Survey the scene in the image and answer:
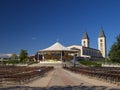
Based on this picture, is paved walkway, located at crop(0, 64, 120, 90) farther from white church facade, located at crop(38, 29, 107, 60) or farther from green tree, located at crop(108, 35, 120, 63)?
white church facade, located at crop(38, 29, 107, 60)

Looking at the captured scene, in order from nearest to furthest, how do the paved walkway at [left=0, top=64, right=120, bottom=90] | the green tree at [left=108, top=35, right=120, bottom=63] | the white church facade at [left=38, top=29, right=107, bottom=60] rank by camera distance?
the paved walkway at [left=0, top=64, right=120, bottom=90], the green tree at [left=108, top=35, right=120, bottom=63], the white church facade at [left=38, top=29, right=107, bottom=60]

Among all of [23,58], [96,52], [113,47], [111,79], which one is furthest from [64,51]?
[96,52]

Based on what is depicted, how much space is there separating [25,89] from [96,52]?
6919 inches

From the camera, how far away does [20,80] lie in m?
21.2

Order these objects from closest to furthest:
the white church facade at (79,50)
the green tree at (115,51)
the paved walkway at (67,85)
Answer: the paved walkway at (67,85) < the green tree at (115,51) < the white church facade at (79,50)

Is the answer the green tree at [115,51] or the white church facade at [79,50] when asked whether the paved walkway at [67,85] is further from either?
the white church facade at [79,50]

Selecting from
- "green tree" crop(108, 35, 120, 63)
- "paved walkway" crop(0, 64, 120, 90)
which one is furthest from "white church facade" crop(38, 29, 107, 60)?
"paved walkway" crop(0, 64, 120, 90)

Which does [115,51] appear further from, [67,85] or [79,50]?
[79,50]

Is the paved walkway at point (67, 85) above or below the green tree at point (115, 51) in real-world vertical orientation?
below

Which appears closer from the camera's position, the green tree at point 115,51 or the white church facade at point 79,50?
the green tree at point 115,51

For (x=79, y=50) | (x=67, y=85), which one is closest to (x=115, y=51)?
(x=67, y=85)

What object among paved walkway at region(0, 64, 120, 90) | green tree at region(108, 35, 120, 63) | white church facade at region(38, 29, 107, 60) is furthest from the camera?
white church facade at region(38, 29, 107, 60)

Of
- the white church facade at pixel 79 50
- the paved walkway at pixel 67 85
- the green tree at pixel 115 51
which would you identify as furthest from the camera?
the white church facade at pixel 79 50

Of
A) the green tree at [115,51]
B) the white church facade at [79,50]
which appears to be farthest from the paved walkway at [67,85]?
the white church facade at [79,50]
